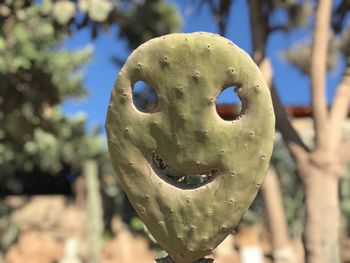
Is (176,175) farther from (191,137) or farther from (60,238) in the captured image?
(60,238)

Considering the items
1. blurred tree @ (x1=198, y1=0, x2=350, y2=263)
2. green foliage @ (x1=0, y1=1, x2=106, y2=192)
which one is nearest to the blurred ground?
green foliage @ (x1=0, y1=1, x2=106, y2=192)

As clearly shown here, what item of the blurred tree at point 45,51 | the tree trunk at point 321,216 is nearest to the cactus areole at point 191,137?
the tree trunk at point 321,216

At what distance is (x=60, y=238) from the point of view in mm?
18625

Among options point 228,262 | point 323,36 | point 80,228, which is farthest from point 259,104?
point 80,228

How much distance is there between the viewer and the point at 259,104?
3.05 meters

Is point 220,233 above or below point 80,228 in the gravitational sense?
below

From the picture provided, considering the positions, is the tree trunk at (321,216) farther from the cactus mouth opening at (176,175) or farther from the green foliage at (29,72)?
the green foliage at (29,72)

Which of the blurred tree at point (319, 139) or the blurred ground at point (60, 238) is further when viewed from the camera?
the blurred ground at point (60, 238)

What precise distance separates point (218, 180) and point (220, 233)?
0.97 ft

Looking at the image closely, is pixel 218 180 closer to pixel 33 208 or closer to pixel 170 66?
pixel 170 66

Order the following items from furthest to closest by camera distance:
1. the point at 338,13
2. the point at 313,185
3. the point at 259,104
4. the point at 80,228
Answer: the point at 80,228
the point at 338,13
the point at 313,185
the point at 259,104

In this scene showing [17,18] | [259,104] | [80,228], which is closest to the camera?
[259,104]

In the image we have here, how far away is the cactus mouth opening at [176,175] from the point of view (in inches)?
126

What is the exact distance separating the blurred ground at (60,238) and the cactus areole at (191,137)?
1401 centimetres
